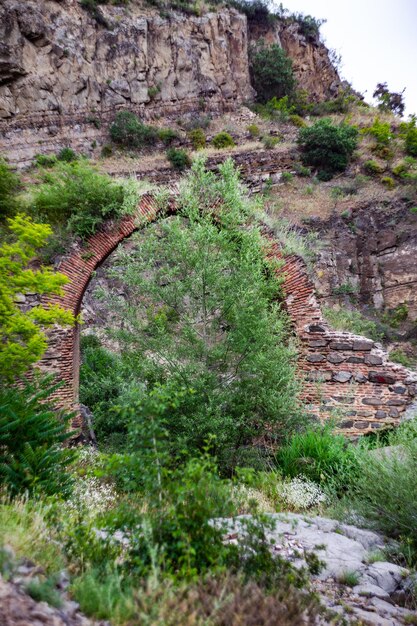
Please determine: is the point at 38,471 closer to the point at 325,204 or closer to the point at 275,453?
the point at 275,453

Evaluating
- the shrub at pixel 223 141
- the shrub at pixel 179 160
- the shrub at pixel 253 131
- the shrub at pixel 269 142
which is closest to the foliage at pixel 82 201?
the shrub at pixel 179 160

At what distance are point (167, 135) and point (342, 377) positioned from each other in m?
23.3

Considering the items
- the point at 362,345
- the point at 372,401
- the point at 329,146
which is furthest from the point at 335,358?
the point at 329,146

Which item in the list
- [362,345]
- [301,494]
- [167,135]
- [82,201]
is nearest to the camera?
[301,494]

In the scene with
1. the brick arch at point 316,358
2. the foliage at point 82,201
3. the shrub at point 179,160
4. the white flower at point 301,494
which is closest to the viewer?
the white flower at point 301,494

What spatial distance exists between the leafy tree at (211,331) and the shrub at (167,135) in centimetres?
2157

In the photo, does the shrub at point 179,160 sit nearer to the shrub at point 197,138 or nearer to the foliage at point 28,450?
the shrub at point 197,138

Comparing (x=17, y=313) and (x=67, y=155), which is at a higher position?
(x=67, y=155)

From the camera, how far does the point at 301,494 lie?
5.55 metres

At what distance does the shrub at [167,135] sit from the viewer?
89.0ft

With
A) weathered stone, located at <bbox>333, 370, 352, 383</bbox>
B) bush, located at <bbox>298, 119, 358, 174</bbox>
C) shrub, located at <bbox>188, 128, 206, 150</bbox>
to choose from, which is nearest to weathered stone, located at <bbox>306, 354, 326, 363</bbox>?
weathered stone, located at <bbox>333, 370, 352, 383</bbox>

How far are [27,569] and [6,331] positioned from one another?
3.57 m

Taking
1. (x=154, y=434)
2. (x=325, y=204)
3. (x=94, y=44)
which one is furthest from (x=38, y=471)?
(x=94, y=44)

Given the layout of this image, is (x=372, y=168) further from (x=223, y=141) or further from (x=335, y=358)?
(x=335, y=358)
